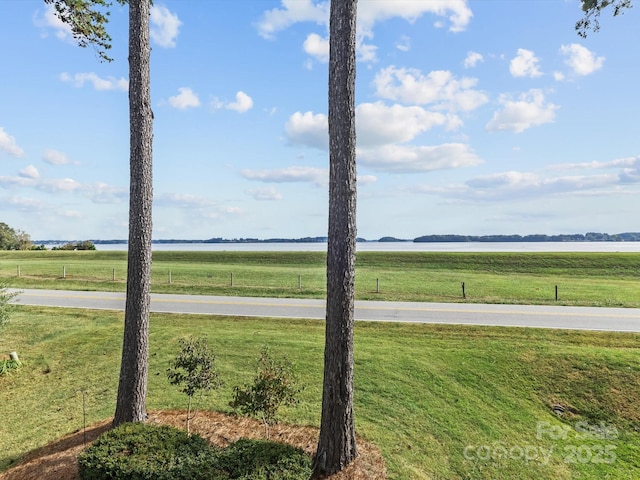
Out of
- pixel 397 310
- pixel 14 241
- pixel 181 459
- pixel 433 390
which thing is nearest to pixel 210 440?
pixel 181 459

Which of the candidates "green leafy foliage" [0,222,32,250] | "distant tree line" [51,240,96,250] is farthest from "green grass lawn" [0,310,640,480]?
"green leafy foliage" [0,222,32,250]

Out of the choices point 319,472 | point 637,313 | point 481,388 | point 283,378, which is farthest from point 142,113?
point 637,313

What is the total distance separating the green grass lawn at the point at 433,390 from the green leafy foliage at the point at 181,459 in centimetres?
197

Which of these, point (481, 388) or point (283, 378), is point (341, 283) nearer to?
point (283, 378)

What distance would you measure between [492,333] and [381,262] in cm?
2312

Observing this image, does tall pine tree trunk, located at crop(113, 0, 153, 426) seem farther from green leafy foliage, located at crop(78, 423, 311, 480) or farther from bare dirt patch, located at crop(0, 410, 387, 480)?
green leafy foliage, located at crop(78, 423, 311, 480)

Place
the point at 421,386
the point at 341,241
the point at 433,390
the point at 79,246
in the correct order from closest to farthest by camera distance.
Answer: the point at 341,241 < the point at 433,390 < the point at 421,386 < the point at 79,246

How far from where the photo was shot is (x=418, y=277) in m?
27.3

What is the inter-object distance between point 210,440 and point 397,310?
11.5 m

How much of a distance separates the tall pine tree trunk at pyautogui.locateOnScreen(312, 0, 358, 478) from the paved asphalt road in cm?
936

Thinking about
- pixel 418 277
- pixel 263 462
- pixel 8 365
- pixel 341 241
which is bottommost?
pixel 8 365

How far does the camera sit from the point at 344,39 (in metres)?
5.42

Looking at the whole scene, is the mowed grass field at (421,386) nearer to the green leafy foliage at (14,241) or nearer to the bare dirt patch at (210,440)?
the bare dirt patch at (210,440)

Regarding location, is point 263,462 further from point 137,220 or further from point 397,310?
point 397,310
